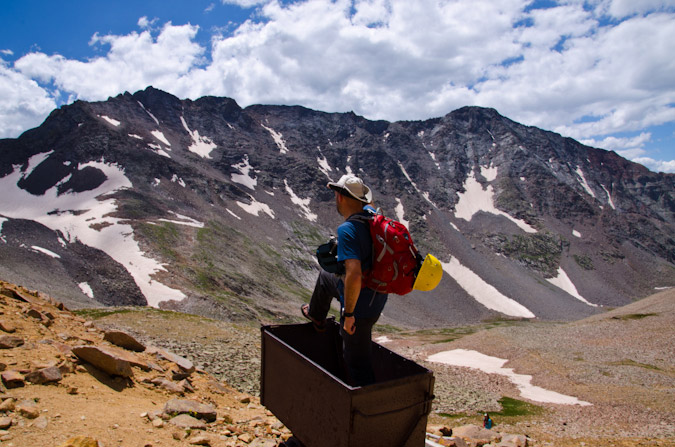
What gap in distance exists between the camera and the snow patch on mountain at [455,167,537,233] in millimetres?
160125

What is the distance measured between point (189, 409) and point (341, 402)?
3.93 m

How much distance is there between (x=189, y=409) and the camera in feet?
24.9

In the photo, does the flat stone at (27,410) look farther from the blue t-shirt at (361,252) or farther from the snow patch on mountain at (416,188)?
the snow patch on mountain at (416,188)

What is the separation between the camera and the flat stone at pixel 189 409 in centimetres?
748

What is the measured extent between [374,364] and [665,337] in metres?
50.5

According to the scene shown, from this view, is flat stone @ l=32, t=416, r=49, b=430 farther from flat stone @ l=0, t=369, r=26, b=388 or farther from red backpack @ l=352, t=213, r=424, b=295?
red backpack @ l=352, t=213, r=424, b=295

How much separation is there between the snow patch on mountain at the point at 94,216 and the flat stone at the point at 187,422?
156 feet

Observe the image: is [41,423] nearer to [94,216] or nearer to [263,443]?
[263,443]

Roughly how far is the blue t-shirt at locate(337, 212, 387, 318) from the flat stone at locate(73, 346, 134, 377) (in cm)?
558

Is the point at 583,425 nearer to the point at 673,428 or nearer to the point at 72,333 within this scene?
the point at 673,428

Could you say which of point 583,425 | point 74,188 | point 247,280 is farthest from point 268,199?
point 583,425

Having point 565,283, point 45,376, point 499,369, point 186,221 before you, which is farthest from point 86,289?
point 565,283

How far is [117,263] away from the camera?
58531 millimetres

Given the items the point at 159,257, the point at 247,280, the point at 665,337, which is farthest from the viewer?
the point at 247,280
